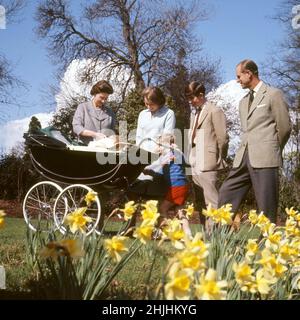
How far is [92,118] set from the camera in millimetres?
3518

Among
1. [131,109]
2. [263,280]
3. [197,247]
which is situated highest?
[131,109]

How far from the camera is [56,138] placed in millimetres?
3506

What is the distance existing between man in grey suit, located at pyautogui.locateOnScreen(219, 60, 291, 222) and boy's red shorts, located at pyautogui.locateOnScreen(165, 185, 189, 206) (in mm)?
557

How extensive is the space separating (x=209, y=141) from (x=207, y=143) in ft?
0.07

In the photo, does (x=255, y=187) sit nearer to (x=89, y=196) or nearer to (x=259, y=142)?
(x=259, y=142)

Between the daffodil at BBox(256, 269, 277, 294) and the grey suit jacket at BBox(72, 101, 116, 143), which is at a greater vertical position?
the grey suit jacket at BBox(72, 101, 116, 143)

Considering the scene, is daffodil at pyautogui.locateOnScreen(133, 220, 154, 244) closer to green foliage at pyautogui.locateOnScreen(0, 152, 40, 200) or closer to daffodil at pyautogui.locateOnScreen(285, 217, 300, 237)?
daffodil at pyautogui.locateOnScreen(285, 217, 300, 237)

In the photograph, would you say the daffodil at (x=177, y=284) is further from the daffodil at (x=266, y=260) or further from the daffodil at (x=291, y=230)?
the daffodil at (x=291, y=230)

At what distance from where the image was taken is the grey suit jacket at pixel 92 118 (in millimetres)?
3510

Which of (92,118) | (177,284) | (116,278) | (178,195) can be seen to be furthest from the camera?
(92,118)

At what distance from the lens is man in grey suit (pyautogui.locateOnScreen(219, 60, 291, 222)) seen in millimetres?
2715

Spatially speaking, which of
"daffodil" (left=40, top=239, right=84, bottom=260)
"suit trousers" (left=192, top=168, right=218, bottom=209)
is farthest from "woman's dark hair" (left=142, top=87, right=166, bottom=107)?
"daffodil" (left=40, top=239, right=84, bottom=260)

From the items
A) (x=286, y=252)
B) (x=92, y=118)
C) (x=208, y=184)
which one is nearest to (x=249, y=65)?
(x=208, y=184)
